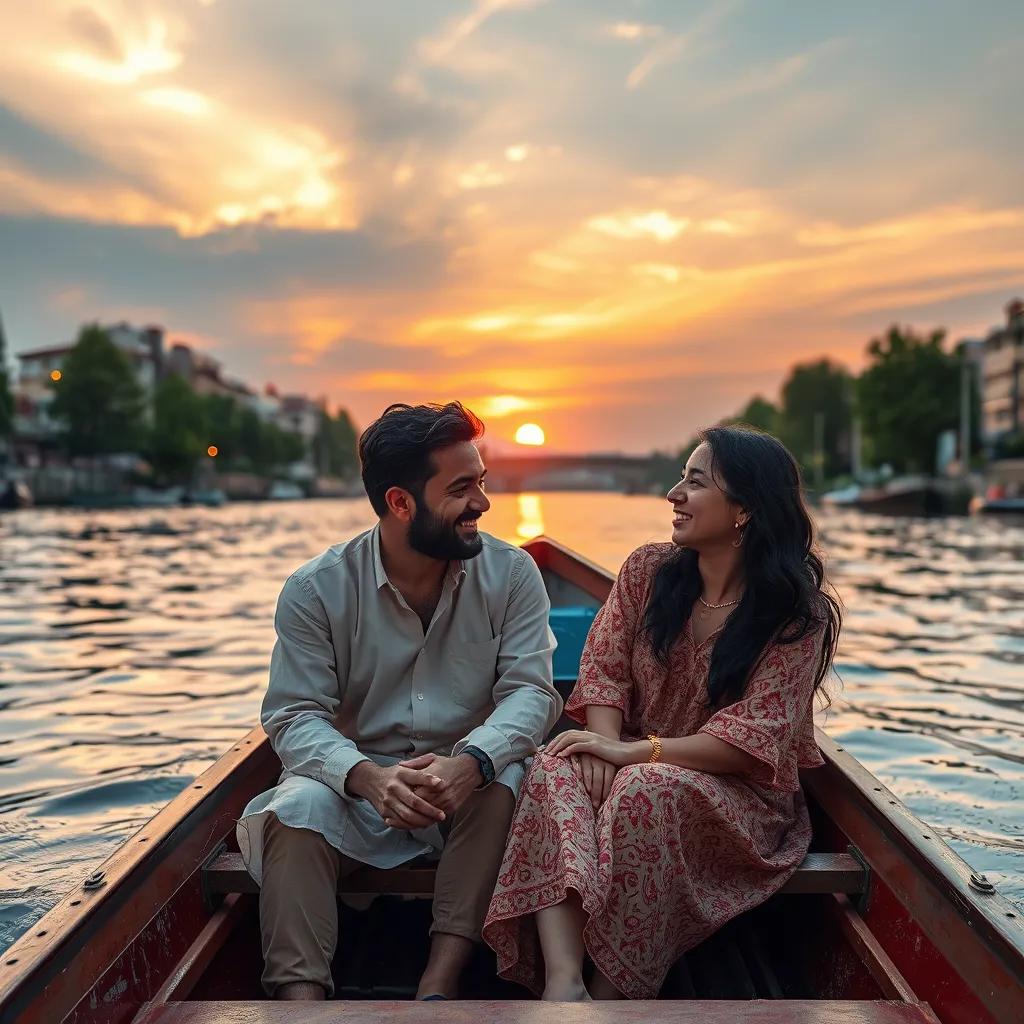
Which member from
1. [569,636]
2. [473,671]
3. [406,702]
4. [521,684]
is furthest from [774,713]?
[569,636]

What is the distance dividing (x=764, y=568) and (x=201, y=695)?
19.0 ft

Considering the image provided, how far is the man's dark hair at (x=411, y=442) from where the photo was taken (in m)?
2.73

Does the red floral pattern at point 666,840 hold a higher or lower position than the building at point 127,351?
lower

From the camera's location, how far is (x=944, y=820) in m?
5.08

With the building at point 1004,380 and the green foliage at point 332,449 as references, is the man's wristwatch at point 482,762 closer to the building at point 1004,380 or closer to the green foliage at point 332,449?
the building at point 1004,380

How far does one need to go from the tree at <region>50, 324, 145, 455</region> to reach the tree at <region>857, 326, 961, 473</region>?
1330 inches

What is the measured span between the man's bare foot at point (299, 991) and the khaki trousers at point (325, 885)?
0.01 meters

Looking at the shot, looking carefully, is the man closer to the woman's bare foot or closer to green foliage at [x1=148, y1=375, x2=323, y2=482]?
the woman's bare foot

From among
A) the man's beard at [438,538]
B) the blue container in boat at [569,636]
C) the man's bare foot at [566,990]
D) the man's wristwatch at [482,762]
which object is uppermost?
the man's beard at [438,538]

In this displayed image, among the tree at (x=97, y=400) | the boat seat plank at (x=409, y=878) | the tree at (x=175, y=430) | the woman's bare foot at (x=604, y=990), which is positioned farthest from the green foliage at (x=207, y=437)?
the woman's bare foot at (x=604, y=990)

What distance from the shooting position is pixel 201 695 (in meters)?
7.66

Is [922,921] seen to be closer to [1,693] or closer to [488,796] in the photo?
[488,796]

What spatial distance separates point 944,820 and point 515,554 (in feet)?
10.4

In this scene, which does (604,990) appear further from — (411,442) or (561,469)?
(561,469)
